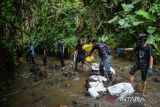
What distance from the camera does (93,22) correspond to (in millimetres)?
16922

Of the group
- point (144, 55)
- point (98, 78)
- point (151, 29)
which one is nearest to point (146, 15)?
point (151, 29)

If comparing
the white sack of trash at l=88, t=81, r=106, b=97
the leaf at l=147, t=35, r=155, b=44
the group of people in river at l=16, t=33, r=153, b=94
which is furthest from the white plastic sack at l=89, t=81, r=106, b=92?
the leaf at l=147, t=35, r=155, b=44

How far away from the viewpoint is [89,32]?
1667 centimetres

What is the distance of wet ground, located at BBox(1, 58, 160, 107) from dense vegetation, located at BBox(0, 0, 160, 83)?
1.83 meters

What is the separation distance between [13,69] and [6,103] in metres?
4.05

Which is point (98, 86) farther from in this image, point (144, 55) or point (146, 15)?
point (146, 15)

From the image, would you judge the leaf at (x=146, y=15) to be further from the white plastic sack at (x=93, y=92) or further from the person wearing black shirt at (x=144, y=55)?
the white plastic sack at (x=93, y=92)

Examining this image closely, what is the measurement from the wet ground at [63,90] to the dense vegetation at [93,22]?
183 centimetres

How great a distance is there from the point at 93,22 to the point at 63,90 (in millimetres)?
6738

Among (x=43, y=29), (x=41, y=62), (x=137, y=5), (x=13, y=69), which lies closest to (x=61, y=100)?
(x=13, y=69)

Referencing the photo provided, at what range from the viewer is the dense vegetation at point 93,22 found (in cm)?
1460

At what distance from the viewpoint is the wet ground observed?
9578mm

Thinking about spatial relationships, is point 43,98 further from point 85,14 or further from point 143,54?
point 85,14

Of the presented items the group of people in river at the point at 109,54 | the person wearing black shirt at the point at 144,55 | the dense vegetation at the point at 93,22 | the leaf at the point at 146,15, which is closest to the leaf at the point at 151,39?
the dense vegetation at the point at 93,22
